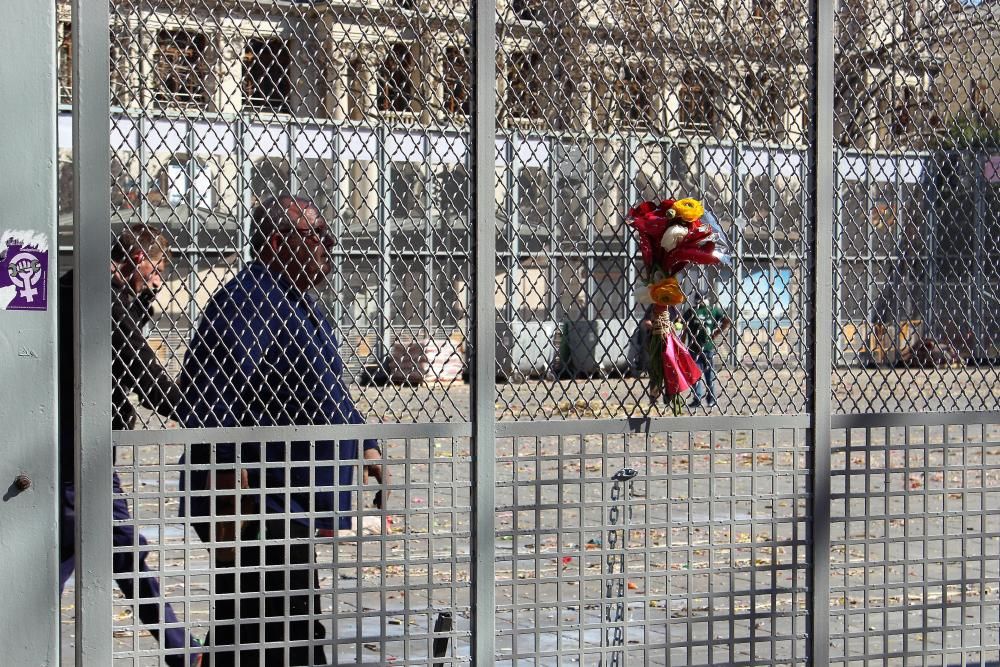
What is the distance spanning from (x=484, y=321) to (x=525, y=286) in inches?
23.1

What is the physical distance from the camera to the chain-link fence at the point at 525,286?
159 inches

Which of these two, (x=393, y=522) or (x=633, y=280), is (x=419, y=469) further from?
(x=633, y=280)

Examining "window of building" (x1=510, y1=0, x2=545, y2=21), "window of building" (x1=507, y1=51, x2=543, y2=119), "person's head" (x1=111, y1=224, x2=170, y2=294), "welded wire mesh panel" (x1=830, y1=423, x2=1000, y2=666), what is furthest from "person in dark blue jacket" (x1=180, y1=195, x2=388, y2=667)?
"welded wire mesh panel" (x1=830, y1=423, x2=1000, y2=666)

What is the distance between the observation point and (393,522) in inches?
376

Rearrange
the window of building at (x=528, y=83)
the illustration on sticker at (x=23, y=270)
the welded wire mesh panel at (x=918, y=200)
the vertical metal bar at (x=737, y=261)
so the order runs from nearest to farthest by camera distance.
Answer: the illustration on sticker at (x=23, y=270) < the window of building at (x=528, y=83) < the vertical metal bar at (x=737, y=261) < the welded wire mesh panel at (x=918, y=200)

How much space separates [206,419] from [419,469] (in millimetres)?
9901

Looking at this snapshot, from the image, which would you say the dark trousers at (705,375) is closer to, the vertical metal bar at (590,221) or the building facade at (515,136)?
the building facade at (515,136)

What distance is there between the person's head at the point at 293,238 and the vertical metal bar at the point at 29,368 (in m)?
0.72

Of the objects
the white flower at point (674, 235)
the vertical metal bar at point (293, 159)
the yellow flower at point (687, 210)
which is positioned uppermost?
the vertical metal bar at point (293, 159)

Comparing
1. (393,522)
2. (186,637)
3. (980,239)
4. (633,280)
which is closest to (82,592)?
(186,637)

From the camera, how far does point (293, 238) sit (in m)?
4.21

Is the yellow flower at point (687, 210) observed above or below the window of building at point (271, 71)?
below

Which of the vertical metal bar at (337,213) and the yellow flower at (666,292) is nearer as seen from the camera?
the vertical metal bar at (337,213)

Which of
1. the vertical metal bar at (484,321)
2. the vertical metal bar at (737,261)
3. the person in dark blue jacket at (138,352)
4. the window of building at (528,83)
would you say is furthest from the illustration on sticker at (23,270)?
the vertical metal bar at (737,261)
